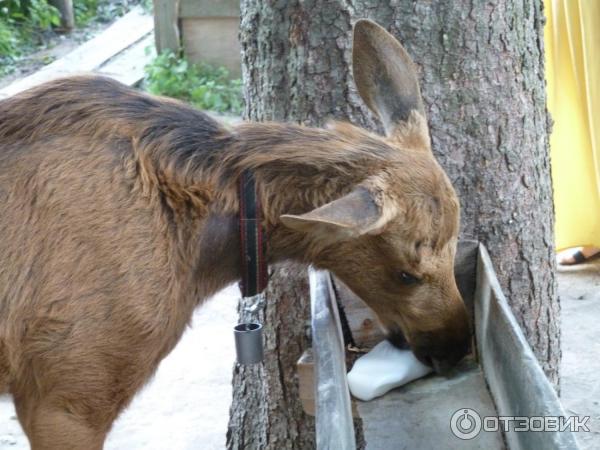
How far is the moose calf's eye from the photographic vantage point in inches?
140

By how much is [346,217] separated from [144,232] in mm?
814

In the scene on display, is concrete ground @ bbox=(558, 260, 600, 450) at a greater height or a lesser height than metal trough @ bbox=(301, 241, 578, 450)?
lesser

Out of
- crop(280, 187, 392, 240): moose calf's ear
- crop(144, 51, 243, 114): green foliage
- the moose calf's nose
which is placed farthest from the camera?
crop(144, 51, 243, 114): green foliage

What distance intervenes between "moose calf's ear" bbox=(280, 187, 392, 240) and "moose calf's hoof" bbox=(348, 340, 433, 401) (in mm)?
721

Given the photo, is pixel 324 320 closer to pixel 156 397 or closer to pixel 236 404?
pixel 236 404

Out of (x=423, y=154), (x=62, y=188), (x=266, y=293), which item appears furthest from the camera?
(x=266, y=293)

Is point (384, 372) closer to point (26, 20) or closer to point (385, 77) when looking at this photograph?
point (385, 77)

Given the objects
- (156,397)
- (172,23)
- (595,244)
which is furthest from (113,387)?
(172,23)

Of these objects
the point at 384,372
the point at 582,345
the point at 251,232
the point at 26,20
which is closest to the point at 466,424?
the point at 384,372

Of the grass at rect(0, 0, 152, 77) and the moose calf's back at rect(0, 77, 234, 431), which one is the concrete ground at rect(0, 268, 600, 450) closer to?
the moose calf's back at rect(0, 77, 234, 431)

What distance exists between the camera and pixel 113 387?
3420mm

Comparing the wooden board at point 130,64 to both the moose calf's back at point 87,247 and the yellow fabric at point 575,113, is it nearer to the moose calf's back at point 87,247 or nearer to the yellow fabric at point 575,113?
the yellow fabric at point 575,113

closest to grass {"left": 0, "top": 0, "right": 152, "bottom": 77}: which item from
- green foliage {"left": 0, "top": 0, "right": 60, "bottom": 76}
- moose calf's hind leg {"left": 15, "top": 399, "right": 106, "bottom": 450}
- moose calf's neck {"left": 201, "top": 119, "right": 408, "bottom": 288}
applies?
green foliage {"left": 0, "top": 0, "right": 60, "bottom": 76}

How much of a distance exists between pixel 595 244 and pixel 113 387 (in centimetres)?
532
